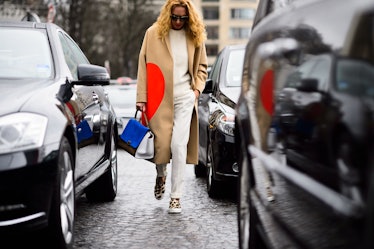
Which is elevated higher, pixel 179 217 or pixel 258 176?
pixel 258 176

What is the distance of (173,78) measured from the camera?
24.4ft

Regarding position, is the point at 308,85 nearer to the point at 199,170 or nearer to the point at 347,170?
the point at 347,170

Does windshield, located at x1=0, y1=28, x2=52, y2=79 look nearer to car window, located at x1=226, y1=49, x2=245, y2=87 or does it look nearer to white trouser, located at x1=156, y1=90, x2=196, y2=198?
white trouser, located at x1=156, y1=90, x2=196, y2=198

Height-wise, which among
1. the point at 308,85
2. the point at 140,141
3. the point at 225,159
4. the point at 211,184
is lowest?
the point at 211,184

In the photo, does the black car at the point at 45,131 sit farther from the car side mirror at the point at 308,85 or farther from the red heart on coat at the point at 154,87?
the car side mirror at the point at 308,85

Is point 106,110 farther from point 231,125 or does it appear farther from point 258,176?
point 258,176

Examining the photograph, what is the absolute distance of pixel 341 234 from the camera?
8.01 feet

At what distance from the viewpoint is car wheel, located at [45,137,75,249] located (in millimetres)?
4570

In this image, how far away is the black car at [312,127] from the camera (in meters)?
2.33

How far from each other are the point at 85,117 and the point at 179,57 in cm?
171

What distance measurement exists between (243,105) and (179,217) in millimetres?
2753

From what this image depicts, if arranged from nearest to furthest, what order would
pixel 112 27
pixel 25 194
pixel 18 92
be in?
pixel 25 194, pixel 18 92, pixel 112 27

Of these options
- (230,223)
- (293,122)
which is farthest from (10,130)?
(230,223)

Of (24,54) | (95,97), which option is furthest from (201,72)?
(24,54)
